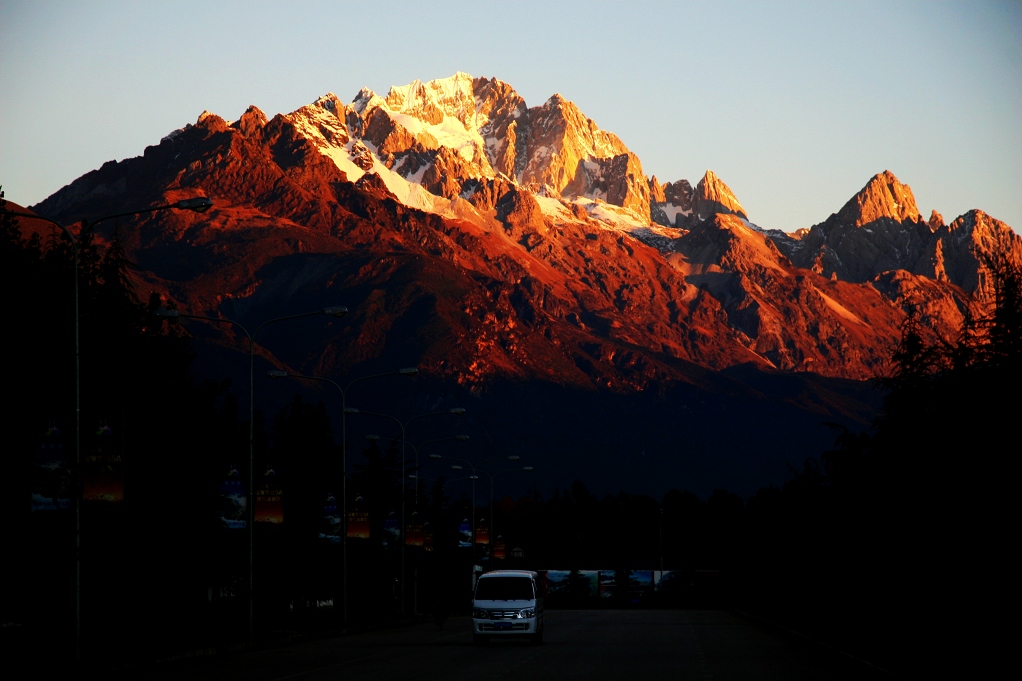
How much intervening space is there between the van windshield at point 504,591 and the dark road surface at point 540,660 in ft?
5.81

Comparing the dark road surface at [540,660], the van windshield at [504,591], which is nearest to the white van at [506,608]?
the van windshield at [504,591]

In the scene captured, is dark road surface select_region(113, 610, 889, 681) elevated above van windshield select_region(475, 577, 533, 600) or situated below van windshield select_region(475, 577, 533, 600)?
below

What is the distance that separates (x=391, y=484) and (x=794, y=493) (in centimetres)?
8342

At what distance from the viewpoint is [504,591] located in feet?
169

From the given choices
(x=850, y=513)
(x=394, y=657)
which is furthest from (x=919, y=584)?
(x=394, y=657)

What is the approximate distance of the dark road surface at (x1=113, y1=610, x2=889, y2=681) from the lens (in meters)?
35.2

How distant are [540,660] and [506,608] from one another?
9.56 metres

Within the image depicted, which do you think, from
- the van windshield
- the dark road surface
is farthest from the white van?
the dark road surface

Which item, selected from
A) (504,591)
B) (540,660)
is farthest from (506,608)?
(540,660)

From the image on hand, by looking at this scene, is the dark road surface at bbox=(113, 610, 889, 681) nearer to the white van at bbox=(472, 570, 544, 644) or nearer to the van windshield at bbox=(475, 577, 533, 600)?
the white van at bbox=(472, 570, 544, 644)

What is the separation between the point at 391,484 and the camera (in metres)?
155

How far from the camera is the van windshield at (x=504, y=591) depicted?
5131 centimetres

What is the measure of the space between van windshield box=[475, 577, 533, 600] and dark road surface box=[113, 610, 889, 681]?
1769 mm

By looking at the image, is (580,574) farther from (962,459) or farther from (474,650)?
(962,459)
